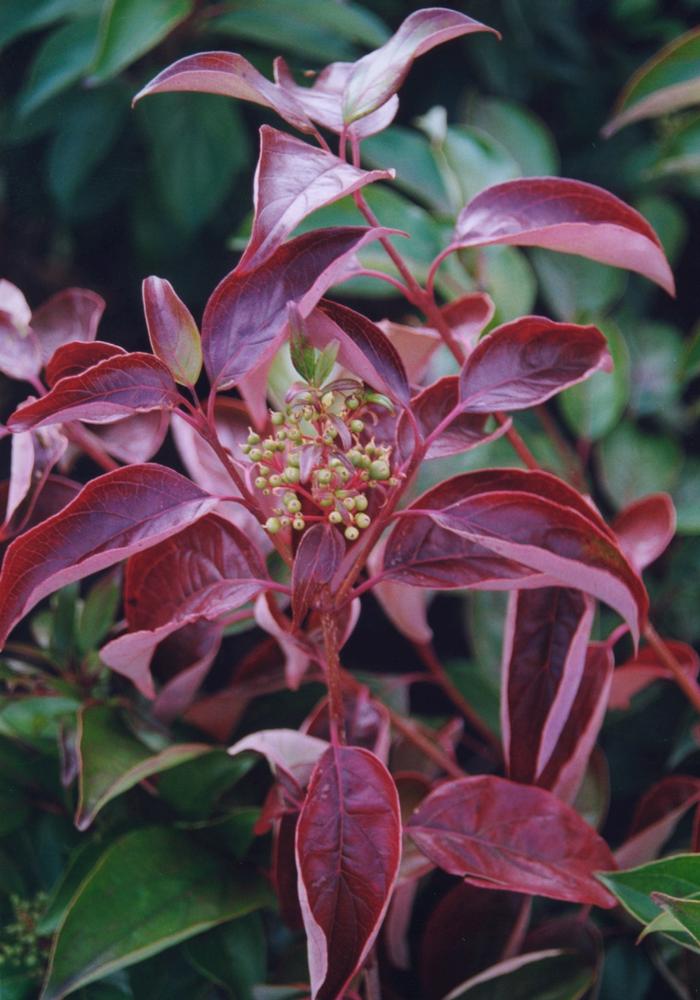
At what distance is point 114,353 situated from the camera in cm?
47

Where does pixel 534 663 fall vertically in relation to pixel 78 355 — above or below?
below

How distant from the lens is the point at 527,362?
1.65 feet

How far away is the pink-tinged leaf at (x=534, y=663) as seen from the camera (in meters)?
0.54

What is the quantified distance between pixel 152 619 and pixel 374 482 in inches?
5.9

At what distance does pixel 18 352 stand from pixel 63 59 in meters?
0.51

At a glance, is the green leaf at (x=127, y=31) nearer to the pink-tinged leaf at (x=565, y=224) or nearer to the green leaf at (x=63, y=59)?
the green leaf at (x=63, y=59)

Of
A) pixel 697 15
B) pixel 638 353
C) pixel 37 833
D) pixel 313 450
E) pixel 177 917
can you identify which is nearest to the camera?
pixel 313 450

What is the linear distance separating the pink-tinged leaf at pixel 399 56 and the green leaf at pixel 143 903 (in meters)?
0.43

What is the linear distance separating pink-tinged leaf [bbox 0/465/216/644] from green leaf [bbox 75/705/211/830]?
15 cm

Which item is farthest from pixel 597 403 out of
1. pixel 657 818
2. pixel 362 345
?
pixel 362 345

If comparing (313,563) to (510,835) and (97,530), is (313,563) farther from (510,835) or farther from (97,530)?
(510,835)

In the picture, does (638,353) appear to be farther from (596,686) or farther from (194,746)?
(194,746)

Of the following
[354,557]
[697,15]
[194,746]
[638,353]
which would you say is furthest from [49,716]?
[697,15]

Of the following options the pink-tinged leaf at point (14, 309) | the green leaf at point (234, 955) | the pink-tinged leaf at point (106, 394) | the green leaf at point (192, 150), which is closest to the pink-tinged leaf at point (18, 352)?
the pink-tinged leaf at point (14, 309)
